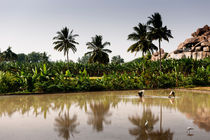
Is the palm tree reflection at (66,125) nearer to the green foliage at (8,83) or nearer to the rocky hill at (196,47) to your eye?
the green foliage at (8,83)

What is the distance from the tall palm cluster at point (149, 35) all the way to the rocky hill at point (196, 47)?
829 inches

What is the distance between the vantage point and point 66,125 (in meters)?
7.17

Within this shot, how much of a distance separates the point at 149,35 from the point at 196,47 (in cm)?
2769

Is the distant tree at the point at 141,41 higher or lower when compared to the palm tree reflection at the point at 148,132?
higher

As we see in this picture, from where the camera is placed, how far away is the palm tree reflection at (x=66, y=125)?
612 centimetres

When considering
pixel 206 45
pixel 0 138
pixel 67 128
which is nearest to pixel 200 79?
pixel 67 128

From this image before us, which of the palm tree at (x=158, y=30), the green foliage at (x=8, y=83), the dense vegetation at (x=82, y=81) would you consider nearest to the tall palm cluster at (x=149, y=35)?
the palm tree at (x=158, y=30)

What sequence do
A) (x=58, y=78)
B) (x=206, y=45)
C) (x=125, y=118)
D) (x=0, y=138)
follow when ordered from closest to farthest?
(x=0, y=138) → (x=125, y=118) → (x=58, y=78) → (x=206, y=45)

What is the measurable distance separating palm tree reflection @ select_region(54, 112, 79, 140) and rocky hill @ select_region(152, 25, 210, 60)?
1937 inches

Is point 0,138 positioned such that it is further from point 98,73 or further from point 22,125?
point 98,73

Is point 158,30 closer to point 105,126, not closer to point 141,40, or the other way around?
point 141,40

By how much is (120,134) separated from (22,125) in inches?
144

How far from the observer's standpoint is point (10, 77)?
738 inches

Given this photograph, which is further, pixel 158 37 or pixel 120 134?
pixel 158 37
